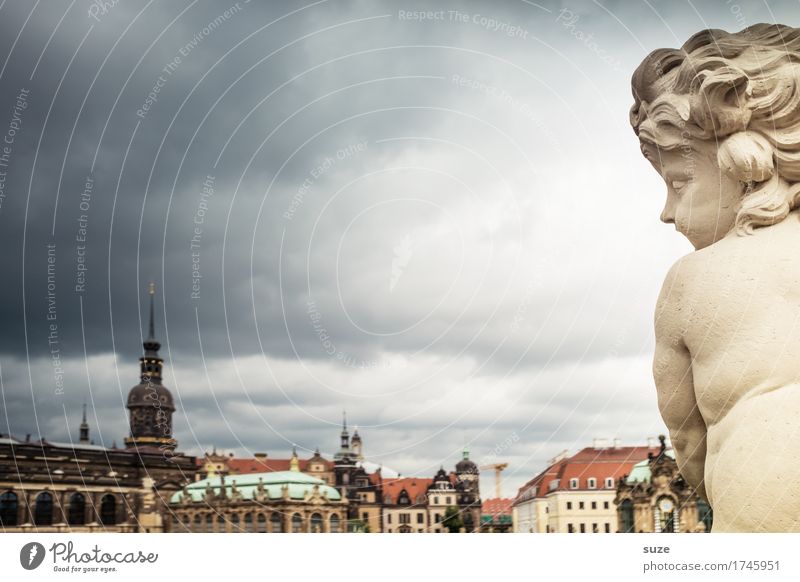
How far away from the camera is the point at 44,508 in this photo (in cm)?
5697

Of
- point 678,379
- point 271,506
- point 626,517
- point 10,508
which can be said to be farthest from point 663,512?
point 678,379

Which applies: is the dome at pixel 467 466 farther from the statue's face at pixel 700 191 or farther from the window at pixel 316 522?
the window at pixel 316 522

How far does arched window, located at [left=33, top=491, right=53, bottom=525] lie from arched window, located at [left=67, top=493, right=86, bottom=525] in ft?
4.25

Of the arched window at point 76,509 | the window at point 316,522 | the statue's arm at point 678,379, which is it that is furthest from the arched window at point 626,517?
the statue's arm at point 678,379

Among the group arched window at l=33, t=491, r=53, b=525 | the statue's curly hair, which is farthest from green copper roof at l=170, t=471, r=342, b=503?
the statue's curly hair

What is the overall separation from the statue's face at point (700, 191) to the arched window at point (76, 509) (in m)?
61.7

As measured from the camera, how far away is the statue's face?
9.32 ft

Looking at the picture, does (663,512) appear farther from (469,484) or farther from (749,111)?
(749,111)

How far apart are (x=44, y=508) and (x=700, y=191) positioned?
201ft

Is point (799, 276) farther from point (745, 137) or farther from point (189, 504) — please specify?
point (189, 504)

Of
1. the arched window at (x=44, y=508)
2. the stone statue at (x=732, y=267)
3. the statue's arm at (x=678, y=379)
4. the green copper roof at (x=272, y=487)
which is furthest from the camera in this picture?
the arched window at (x=44, y=508)

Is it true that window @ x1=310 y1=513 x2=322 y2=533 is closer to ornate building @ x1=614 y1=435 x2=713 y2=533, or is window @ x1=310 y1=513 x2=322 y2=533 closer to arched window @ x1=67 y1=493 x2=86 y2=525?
ornate building @ x1=614 y1=435 x2=713 y2=533

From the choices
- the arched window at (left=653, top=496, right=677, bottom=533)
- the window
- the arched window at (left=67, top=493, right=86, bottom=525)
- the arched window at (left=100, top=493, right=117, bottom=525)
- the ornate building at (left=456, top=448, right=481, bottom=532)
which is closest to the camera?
the ornate building at (left=456, top=448, right=481, bottom=532)

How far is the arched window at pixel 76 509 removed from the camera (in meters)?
58.9
